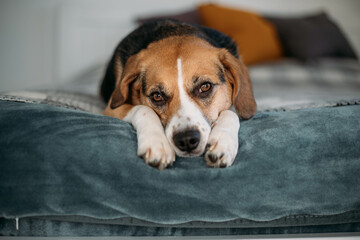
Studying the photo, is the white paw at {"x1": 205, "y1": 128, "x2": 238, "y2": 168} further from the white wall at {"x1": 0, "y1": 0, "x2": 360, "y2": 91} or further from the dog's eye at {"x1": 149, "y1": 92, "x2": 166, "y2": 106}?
the white wall at {"x1": 0, "y1": 0, "x2": 360, "y2": 91}

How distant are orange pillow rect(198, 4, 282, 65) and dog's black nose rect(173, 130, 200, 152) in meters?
2.73

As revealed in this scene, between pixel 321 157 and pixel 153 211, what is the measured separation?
0.78m

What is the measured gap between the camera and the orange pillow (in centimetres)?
405

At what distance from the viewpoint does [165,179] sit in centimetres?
136

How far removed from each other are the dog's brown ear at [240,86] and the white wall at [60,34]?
10.5 feet

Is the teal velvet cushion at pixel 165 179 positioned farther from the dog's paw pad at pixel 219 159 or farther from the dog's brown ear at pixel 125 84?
the dog's brown ear at pixel 125 84

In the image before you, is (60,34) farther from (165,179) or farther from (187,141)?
(165,179)

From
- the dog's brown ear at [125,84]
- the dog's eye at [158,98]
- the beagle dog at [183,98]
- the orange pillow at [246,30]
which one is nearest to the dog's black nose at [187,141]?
the beagle dog at [183,98]

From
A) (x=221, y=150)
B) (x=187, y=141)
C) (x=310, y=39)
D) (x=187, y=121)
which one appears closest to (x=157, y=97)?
(x=187, y=121)

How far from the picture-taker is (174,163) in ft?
4.70

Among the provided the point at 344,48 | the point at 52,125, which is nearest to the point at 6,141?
the point at 52,125

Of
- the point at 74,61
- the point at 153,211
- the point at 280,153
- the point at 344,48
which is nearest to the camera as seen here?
the point at 153,211

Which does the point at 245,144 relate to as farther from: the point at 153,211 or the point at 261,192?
the point at 153,211

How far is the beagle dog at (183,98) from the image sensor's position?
57.2 inches
